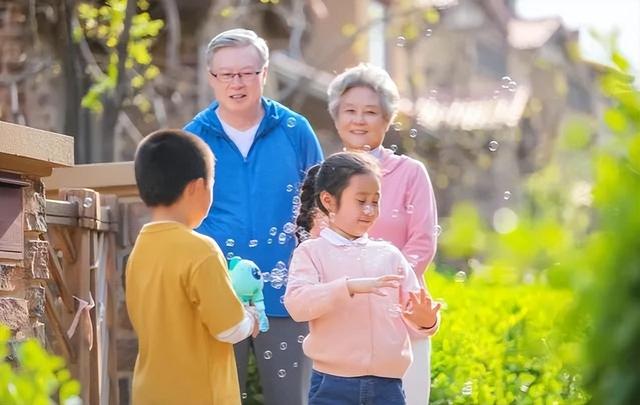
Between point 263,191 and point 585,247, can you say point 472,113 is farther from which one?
point 585,247

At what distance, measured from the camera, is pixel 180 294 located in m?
4.21

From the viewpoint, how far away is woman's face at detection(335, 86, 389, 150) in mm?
5344

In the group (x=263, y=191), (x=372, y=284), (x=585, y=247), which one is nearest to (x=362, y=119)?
(x=263, y=191)

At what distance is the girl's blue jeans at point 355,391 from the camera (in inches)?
177

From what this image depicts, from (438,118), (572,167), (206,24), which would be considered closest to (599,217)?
(572,167)

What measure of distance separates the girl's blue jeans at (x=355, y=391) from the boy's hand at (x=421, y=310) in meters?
0.23

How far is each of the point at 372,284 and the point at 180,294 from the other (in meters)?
0.58

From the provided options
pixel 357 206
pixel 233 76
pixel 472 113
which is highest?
pixel 472 113

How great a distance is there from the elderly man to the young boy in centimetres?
103

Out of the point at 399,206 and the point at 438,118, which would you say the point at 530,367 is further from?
the point at 438,118

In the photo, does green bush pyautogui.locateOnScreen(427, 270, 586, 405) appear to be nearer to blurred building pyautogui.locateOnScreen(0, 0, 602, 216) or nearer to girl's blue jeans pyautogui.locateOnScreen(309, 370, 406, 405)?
blurred building pyautogui.locateOnScreen(0, 0, 602, 216)

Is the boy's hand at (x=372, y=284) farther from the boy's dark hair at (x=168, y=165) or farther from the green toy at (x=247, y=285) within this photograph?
the boy's dark hair at (x=168, y=165)

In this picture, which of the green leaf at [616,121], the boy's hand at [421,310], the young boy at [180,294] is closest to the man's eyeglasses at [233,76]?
the young boy at [180,294]

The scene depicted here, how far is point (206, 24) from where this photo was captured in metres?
16.0
